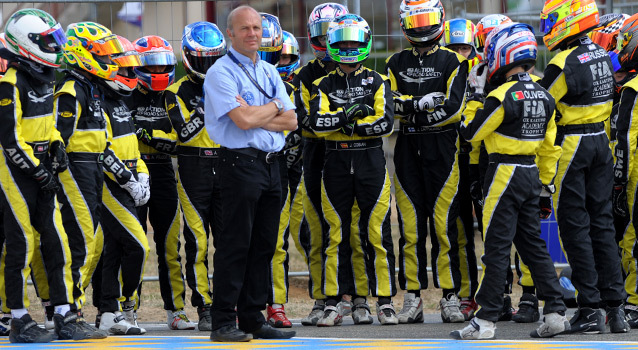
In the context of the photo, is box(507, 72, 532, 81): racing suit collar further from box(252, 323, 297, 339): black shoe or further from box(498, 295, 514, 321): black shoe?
box(252, 323, 297, 339): black shoe

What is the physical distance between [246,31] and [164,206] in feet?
7.49

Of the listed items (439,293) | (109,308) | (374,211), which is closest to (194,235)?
(109,308)

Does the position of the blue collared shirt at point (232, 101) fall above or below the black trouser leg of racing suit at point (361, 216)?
above

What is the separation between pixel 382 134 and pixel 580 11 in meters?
1.77

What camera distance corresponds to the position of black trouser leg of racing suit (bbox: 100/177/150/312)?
8109 mm

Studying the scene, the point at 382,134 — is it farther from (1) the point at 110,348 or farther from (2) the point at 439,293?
(2) the point at 439,293

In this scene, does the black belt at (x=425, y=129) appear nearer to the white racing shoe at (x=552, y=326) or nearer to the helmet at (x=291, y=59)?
the helmet at (x=291, y=59)

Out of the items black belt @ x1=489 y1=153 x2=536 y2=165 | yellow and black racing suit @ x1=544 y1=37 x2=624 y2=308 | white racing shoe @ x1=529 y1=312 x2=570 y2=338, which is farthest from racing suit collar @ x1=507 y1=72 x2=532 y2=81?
A: white racing shoe @ x1=529 y1=312 x2=570 y2=338

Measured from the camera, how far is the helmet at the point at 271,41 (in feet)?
28.8

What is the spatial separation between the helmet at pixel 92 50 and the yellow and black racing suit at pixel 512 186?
273 cm

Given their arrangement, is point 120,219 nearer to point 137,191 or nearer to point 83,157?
point 137,191

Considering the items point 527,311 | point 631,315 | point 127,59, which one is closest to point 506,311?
point 527,311

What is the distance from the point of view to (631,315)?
810cm

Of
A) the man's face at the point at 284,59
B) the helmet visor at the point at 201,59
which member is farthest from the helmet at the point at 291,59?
the helmet visor at the point at 201,59
